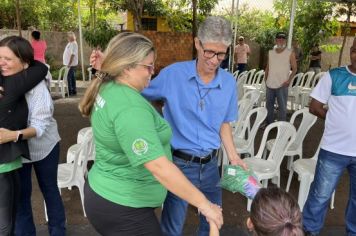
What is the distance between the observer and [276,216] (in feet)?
4.56

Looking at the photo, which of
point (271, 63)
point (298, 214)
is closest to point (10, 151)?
point (298, 214)

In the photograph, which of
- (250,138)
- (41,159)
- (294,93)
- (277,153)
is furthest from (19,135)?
(294,93)

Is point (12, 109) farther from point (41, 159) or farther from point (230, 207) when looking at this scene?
point (230, 207)

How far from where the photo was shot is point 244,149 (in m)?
4.01

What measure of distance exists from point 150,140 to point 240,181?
667 millimetres

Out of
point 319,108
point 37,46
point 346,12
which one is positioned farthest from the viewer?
point 346,12

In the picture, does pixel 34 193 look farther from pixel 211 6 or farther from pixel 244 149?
pixel 211 6

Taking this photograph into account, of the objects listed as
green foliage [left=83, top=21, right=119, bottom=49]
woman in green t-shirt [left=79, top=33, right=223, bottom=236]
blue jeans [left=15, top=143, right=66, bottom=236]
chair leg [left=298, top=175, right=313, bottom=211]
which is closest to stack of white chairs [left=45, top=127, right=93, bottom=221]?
blue jeans [left=15, top=143, right=66, bottom=236]

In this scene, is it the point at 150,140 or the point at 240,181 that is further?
the point at 240,181

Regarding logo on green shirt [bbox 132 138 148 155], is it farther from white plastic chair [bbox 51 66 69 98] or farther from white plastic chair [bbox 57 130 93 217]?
white plastic chair [bbox 51 66 69 98]

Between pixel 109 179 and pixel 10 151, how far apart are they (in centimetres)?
92

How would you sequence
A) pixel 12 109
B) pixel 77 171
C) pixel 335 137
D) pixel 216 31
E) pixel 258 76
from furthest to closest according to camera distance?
pixel 258 76 < pixel 77 171 < pixel 335 137 < pixel 12 109 < pixel 216 31

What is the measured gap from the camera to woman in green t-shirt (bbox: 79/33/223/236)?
1.34 metres

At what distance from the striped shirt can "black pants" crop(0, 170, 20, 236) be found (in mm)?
190
